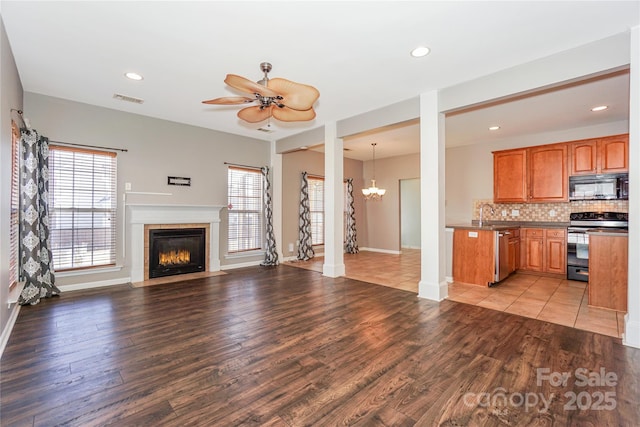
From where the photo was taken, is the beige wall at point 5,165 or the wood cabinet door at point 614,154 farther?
the wood cabinet door at point 614,154

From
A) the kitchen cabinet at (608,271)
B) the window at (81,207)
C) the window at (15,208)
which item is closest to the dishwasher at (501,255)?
the kitchen cabinet at (608,271)

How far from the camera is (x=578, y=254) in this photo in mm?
4969

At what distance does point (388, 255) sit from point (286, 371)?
20.3ft

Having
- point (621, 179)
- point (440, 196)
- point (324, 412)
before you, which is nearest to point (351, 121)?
point (440, 196)

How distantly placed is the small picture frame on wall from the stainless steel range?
272 inches

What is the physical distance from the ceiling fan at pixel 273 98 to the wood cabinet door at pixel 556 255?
510cm

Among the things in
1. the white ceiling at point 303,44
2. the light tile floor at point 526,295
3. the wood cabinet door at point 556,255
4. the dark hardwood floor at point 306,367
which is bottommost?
the dark hardwood floor at point 306,367

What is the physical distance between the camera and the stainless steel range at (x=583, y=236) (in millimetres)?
4902

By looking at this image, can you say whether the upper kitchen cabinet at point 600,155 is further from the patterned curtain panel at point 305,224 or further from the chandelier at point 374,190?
the patterned curtain panel at point 305,224

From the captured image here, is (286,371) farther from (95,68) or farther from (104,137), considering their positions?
(104,137)

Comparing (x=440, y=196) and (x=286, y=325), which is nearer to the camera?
(x=286, y=325)

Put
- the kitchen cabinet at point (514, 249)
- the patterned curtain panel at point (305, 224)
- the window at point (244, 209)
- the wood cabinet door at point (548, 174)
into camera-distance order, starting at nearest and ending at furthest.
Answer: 1. the kitchen cabinet at point (514, 249)
2. the wood cabinet door at point (548, 174)
3. the window at point (244, 209)
4. the patterned curtain panel at point (305, 224)

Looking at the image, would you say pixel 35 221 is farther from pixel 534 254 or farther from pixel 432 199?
pixel 534 254

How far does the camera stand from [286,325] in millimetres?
3020
